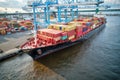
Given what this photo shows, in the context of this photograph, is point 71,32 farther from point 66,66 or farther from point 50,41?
point 66,66

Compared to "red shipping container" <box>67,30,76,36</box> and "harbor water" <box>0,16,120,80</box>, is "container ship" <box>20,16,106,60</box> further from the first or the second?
"harbor water" <box>0,16,120,80</box>

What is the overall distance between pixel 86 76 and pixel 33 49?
1282 cm

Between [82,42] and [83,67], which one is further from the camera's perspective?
[82,42]

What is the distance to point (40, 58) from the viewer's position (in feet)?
88.7

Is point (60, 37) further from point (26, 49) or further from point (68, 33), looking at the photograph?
point (26, 49)

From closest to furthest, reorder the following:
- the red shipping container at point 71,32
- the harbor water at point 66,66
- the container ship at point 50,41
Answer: the harbor water at point 66,66 → the container ship at point 50,41 → the red shipping container at point 71,32

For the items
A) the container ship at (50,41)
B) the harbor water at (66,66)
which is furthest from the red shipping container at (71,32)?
the harbor water at (66,66)

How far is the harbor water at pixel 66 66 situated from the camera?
20.6 meters

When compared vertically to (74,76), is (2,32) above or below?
above

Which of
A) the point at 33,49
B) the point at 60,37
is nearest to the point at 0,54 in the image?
the point at 33,49

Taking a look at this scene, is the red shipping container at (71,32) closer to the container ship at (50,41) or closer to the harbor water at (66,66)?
the container ship at (50,41)

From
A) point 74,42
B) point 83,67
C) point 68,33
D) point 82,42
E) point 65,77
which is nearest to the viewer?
point 65,77

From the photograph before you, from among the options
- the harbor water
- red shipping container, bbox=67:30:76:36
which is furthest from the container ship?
the harbor water

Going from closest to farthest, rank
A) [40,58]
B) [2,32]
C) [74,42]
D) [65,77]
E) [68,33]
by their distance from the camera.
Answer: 1. [65,77]
2. [40,58]
3. [68,33]
4. [74,42]
5. [2,32]
